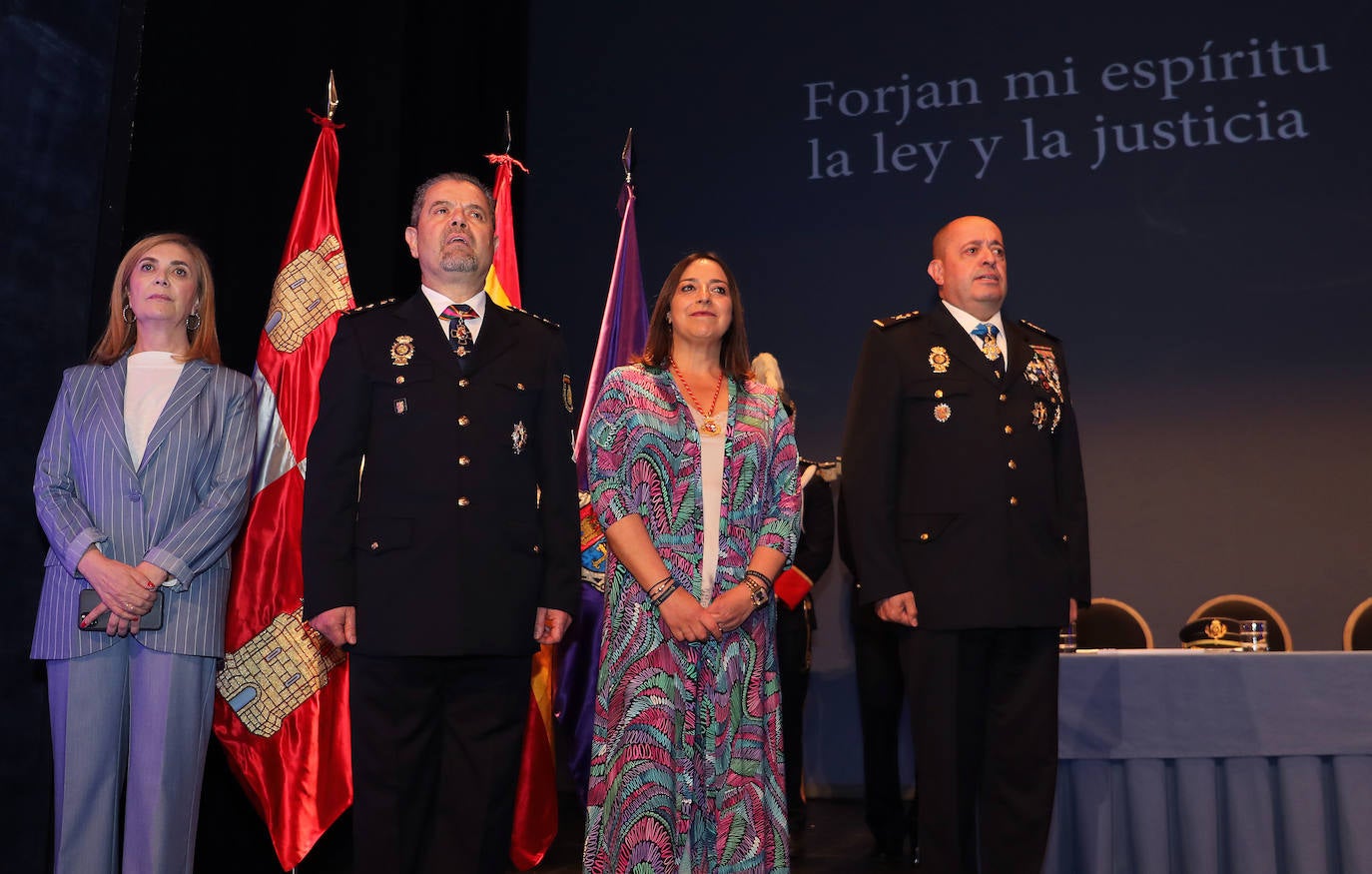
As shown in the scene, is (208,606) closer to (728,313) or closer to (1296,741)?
(728,313)

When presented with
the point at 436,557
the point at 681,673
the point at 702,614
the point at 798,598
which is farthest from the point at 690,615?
the point at 798,598

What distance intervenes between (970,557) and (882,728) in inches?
71.0

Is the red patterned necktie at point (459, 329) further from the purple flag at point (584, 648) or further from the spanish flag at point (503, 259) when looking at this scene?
the spanish flag at point (503, 259)

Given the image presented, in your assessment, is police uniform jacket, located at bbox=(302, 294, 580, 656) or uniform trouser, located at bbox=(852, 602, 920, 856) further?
uniform trouser, located at bbox=(852, 602, 920, 856)

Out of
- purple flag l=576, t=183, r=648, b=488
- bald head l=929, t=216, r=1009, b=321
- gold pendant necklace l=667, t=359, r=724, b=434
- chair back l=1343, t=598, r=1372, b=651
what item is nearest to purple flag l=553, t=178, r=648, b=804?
purple flag l=576, t=183, r=648, b=488

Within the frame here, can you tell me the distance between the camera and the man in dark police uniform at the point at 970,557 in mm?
2564

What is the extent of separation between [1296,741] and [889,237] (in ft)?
11.3

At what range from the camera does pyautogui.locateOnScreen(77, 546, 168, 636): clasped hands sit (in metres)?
2.48

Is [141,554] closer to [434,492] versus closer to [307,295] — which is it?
[434,492]

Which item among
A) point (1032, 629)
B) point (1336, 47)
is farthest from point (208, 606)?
point (1336, 47)

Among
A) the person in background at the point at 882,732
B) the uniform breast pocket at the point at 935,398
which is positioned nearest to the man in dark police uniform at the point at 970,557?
the uniform breast pocket at the point at 935,398

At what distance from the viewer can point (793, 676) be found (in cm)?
438

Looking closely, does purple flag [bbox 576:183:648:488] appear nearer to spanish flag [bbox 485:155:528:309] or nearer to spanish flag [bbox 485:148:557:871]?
spanish flag [bbox 485:155:528:309]

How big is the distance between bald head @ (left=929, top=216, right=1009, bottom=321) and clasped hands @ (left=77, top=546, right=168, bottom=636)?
6.45ft
